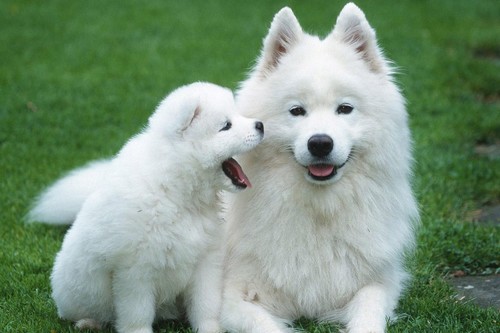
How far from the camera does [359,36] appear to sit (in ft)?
14.2

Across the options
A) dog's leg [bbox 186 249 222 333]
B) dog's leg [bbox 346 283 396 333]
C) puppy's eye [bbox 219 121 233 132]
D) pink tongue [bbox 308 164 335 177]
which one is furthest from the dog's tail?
dog's leg [bbox 346 283 396 333]

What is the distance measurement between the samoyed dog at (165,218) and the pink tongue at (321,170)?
35 centimetres

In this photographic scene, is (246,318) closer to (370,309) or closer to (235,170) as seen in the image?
(370,309)

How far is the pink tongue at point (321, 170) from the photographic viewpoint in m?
4.09

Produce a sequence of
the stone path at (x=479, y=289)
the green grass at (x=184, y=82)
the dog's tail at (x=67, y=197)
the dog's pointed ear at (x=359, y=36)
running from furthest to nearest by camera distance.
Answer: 1. the dog's tail at (x=67, y=197)
2. the green grass at (x=184, y=82)
3. the stone path at (x=479, y=289)
4. the dog's pointed ear at (x=359, y=36)

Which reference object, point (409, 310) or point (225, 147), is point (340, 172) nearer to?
point (225, 147)

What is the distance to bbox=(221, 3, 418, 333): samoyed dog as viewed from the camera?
4.13 meters

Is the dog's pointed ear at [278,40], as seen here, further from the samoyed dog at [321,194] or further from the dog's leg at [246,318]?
the dog's leg at [246,318]

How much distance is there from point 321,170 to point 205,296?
0.85 m

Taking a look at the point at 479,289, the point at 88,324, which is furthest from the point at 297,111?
the point at 479,289

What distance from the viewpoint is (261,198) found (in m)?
4.31

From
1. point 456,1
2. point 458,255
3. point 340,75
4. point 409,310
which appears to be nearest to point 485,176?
point 458,255

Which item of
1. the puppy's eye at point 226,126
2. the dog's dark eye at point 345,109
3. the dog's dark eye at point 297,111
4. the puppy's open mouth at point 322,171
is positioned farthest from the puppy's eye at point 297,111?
the puppy's eye at point 226,126

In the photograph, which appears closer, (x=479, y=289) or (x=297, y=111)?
(x=297, y=111)
